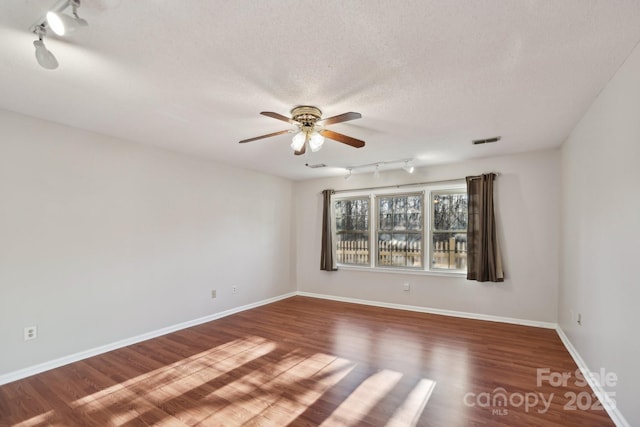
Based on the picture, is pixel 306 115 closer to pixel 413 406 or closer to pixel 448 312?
pixel 413 406

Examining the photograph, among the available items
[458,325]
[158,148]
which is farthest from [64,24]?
[458,325]

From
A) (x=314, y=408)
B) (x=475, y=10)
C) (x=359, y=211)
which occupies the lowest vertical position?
(x=314, y=408)

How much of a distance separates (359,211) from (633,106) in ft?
14.2

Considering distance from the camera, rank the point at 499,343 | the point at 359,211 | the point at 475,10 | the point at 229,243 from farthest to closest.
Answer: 1. the point at 359,211
2. the point at 229,243
3. the point at 499,343
4. the point at 475,10

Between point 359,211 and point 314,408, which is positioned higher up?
point 359,211

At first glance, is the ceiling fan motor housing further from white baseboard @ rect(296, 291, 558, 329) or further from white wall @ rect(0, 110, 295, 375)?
white baseboard @ rect(296, 291, 558, 329)

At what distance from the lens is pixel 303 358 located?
3264mm

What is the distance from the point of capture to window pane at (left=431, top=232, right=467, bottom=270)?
4.87 m

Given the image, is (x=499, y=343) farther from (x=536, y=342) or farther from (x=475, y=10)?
(x=475, y=10)

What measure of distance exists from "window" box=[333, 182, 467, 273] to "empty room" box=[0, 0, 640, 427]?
0.06 metres

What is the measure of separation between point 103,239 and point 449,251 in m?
4.87

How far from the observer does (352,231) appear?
19.9ft

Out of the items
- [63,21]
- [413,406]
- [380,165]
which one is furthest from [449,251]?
[63,21]

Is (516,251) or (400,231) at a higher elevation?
(400,231)
